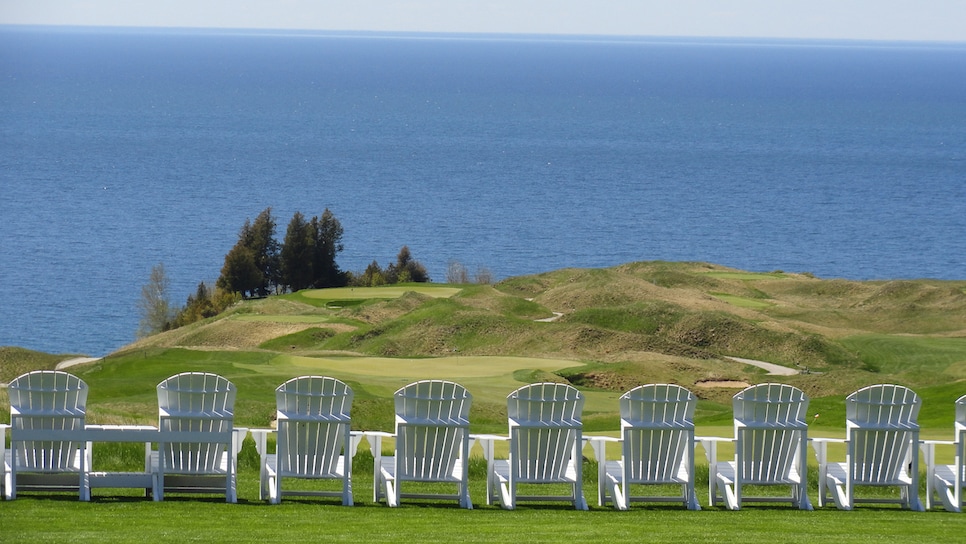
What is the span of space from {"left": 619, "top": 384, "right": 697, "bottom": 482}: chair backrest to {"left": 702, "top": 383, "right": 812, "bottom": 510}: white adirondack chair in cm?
36

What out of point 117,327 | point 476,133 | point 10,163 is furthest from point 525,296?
point 476,133

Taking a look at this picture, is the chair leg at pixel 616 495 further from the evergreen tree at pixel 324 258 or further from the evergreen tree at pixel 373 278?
the evergreen tree at pixel 324 258

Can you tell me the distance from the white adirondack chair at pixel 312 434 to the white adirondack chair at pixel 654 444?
2067 millimetres

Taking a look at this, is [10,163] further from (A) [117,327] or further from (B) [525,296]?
(B) [525,296]

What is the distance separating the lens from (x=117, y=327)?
59.0 meters

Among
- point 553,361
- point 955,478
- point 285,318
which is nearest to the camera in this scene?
point 955,478

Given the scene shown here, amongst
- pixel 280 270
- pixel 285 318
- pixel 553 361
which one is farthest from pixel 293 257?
pixel 553 361

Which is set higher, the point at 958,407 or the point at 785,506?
the point at 958,407

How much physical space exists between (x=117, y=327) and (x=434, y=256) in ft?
81.9

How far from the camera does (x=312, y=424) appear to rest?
32.6 ft

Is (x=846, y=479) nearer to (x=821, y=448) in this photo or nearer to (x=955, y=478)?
(x=821, y=448)

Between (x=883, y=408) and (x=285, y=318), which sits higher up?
(x=285, y=318)

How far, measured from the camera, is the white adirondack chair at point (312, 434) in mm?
9828

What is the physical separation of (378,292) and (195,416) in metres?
36.2
